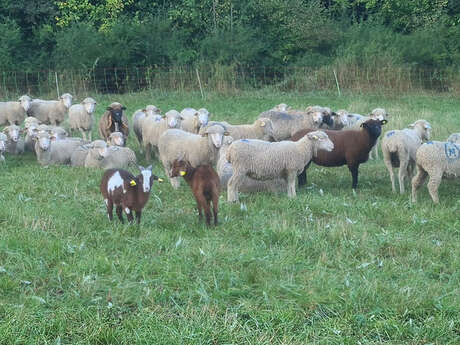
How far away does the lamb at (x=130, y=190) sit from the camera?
7.37 metres

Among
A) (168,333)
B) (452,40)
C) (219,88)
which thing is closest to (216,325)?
(168,333)

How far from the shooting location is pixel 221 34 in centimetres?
2989

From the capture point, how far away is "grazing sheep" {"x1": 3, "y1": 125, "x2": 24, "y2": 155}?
43.9 feet

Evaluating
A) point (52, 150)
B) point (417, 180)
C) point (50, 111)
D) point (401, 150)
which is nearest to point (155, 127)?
point (52, 150)

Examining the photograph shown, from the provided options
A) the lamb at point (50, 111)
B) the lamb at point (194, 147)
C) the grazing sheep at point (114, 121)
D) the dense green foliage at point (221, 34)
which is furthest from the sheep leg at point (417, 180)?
the dense green foliage at point (221, 34)

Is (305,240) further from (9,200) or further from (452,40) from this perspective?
(452,40)

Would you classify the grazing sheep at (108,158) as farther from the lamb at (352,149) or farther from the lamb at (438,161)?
the lamb at (438,161)

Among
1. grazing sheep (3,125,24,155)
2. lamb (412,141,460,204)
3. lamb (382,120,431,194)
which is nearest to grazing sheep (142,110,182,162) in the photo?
grazing sheep (3,125,24,155)

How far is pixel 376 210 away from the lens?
862 centimetres

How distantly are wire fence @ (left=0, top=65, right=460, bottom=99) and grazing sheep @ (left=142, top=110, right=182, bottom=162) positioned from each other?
11.8 metres

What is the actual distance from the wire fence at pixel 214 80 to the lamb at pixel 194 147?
14.4 metres

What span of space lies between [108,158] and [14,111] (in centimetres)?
518

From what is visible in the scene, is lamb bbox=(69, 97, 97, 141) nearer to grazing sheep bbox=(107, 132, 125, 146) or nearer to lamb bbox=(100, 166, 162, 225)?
grazing sheep bbox=(107, 132, 125, 146)

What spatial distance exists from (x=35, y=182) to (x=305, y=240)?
16.5 feet
